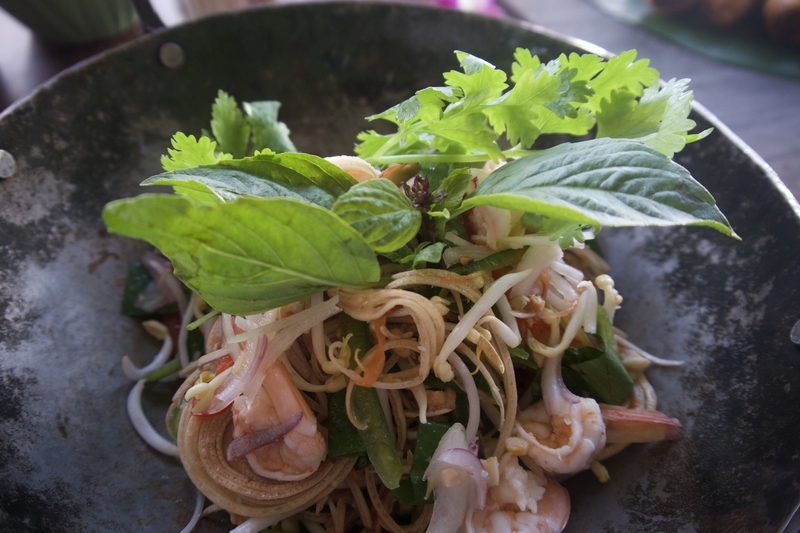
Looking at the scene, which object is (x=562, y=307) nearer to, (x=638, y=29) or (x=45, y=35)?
(x=638, y=29)

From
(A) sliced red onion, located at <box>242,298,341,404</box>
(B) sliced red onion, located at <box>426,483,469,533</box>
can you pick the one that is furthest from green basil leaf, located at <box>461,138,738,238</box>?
(B) sliced red onion, located at <box>426,483,469,533</box>

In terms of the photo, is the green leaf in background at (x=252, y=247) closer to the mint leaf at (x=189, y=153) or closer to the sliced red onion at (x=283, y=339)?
the sliced red onion at (x=283, y=339)

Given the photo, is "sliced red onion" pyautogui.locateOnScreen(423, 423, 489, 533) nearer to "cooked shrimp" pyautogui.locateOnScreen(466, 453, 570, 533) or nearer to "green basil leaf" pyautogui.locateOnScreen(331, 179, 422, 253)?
"cooked shrimp" pyautogui.locateOnScreen(466, 453, 570, 533)

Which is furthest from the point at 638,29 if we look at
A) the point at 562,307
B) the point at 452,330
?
the point at 452,330

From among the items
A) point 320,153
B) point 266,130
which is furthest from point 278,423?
point 320,153

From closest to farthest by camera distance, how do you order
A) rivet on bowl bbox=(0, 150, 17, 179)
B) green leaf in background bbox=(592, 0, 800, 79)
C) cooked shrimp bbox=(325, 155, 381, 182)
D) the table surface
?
1. cooked shrimp bbox=(325, 155, 381, 182)
2. rivet on bowl bbox=(0, 150, 17, 179)
3. the table surface
4. green leaf in background bbox=(592, 0, 800, 79)

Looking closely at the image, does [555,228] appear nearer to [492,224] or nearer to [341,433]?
[492,224]
